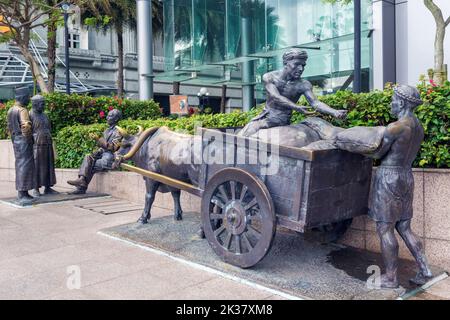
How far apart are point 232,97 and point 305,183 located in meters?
31.3

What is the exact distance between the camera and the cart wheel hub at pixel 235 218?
15.3 feet

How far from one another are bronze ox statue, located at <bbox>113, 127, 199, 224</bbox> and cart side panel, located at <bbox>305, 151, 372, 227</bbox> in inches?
72.7

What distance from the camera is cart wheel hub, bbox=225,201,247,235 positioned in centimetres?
466

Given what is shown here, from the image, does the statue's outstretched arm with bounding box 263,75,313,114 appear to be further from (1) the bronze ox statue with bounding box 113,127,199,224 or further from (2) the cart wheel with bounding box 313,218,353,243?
(2) the cart wheel with bounding box 313,218,353,243

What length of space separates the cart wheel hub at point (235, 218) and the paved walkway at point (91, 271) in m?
0.51

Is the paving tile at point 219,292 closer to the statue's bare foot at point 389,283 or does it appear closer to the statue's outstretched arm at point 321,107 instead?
the statue's bare foot at point 389,283

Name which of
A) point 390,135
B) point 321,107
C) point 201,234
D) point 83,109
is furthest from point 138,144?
point 83,109

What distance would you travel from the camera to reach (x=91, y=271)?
502cm

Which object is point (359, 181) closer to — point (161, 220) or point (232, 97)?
point (161, 220)

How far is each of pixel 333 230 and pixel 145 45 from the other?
53.2ft

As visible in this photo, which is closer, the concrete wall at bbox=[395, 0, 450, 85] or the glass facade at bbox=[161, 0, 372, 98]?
the concrete wall at bbox=[395, 0, 450, 85]

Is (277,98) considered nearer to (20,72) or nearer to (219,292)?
(219,292)

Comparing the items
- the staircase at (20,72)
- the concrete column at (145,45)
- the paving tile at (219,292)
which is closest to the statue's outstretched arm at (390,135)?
the paving tile at (219,292)

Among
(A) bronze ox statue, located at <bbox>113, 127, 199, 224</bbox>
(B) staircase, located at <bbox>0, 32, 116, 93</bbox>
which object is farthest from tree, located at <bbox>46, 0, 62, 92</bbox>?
(A) bronze ox statue, located at <bbox>113, 127, 199, 224</bbox>
